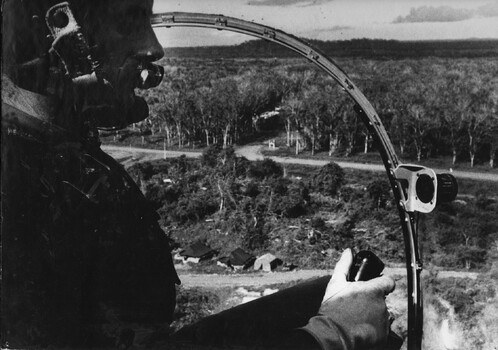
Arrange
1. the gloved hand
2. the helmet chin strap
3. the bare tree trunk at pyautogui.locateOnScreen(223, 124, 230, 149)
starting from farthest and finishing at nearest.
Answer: the bare tree trunk at pyautogui.locateOnScreen(223, 124, 230, 149) → the helmet chin strap → the gloved hand

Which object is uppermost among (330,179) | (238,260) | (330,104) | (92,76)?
(92,76)

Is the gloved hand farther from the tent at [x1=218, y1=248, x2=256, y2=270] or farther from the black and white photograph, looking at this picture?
the tent at [x1=218, y1=248, x2=256, y2=270]

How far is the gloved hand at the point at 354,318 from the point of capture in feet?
8.39

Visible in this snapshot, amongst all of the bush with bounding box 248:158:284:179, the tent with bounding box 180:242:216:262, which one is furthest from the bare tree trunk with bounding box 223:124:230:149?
the tent with bounding box 180:242:216:262

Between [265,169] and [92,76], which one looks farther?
[265,169]

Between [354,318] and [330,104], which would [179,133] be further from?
[354,318]

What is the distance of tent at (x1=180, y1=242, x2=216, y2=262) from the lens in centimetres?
326

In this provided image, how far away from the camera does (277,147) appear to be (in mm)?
3336

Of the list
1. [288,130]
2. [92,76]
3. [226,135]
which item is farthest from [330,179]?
[92,76]

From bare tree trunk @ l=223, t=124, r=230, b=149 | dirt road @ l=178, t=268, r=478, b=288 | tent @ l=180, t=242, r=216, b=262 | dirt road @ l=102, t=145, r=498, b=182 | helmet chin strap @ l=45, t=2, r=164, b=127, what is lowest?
dirt road @ l=178, t=268, r=478, b=288

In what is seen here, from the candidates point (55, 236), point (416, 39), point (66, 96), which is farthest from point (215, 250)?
point (416, 39)

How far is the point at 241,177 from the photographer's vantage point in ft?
10.8

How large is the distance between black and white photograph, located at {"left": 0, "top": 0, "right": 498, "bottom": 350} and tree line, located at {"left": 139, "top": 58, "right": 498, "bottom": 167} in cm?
1

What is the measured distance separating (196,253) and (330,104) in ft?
3.94
